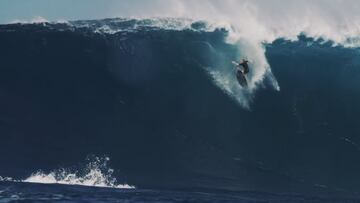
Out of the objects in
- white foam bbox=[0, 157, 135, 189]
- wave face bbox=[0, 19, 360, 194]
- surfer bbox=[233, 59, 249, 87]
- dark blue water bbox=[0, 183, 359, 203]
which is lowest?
dark blue water bbox=[0, 183, 359, 203]

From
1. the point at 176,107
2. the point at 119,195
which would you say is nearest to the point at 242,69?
the point at 119,195

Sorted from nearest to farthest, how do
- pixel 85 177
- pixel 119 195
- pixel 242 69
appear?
pixel 242 69 → pixel 119 195 → pixel 85 177

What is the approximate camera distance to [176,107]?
6931 centimetres

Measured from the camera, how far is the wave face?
59.5m

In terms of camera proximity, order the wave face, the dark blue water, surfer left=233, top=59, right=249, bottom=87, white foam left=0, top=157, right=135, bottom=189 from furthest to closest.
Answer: the wave face
white foam left=0, top=157, right=135, bottom=189
the dark blue water
surfer left=233, top=59, right=249, bottom=87

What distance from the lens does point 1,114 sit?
64.3 m

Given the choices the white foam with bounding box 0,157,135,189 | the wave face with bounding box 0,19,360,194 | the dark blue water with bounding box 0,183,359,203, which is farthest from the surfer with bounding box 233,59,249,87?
the wave face with bounding box 0,19,360,194

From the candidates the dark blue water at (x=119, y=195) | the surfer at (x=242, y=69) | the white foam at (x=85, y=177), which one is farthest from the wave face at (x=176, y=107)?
the surfer at (x=242, y=69)

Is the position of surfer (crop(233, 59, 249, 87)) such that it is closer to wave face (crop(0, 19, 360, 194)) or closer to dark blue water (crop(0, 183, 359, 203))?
dark blue water (crop(0, 183, 359, 203))

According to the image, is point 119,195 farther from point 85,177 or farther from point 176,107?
point 176,107

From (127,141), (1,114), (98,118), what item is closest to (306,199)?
(127,141)

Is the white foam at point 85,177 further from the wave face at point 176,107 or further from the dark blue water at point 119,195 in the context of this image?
the dark blue water at point 119,195

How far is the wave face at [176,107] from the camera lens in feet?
195

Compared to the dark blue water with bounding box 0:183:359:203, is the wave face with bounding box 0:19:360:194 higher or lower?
higher
